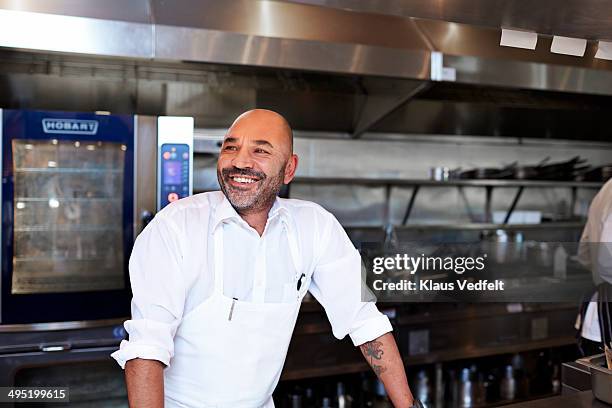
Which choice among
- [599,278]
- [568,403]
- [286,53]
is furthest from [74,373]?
[599,278]

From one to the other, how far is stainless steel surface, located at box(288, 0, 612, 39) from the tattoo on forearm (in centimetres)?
88

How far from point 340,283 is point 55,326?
131 centimetres

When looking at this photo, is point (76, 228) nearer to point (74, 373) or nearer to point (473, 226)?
point (74, 373)

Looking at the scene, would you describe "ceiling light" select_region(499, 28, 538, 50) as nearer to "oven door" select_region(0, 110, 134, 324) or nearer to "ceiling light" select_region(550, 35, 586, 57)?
"ceiling light" select_region(550, 35, 586, 57)

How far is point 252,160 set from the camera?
1460mm

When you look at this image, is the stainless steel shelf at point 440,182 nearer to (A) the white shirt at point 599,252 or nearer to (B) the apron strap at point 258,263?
(A) the white shirt at point 599,252

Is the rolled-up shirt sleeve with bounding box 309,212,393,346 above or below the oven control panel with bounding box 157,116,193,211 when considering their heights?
below

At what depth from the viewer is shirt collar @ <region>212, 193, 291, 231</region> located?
4.86ft

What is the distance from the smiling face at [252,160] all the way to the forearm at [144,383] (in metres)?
0.48

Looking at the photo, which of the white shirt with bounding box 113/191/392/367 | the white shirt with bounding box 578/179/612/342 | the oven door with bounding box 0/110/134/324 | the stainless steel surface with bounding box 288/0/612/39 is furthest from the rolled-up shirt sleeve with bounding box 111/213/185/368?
the white shirt with bounding box 578/179/612/342

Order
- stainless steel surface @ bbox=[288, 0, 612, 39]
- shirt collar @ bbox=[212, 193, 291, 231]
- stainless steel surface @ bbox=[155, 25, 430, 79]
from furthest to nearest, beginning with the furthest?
stainless steel surface @ bbox=[155, 25, 430, 79], shirt collar @ bbox=[212, 193, 291, 231], stainless steel surface @ bbox=[288, 0, 612, 39]

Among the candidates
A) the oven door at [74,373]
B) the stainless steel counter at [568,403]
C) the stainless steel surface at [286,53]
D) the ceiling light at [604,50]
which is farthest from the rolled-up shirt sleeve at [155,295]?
the stainless steel surface at [286,53]

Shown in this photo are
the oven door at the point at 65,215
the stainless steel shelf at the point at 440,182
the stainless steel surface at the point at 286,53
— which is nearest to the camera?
the oven door at the point at 65,215

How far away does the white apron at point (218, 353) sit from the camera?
1450 millimetres
